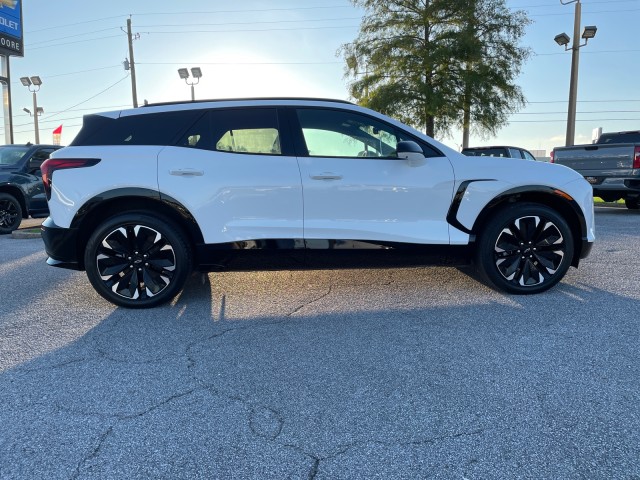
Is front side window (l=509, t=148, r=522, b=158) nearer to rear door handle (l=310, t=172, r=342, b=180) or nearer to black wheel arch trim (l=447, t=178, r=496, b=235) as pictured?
black wheel arch trim (l=447, t=178, r=496, b=235)

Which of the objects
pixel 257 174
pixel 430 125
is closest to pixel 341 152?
pixel 257 174

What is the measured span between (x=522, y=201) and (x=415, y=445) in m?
2.88

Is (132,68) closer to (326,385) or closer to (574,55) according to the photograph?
(574,55)

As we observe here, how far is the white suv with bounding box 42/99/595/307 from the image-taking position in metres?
3.82

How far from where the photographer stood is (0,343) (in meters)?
3.25

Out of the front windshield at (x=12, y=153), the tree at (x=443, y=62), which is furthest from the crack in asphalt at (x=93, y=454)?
the tree at (x=443, y=62)

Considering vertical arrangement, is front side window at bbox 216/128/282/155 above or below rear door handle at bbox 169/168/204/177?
above

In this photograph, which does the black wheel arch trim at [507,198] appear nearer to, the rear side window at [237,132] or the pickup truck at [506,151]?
the rear side window at [237,132]

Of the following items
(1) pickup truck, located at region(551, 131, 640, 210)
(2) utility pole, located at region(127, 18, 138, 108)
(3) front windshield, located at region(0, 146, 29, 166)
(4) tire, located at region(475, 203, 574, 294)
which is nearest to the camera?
(4) tire, located at region(475, 203, 574, 294)

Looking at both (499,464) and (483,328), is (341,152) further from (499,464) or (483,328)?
(499,464)

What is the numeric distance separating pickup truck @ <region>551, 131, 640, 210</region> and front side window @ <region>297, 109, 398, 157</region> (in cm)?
804

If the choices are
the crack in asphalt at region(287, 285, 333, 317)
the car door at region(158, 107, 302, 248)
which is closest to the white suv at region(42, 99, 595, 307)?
the car door at region(158, 107, 302, 248)

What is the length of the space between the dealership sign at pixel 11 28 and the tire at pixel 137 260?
18845 millimetres

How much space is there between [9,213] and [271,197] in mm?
7761
